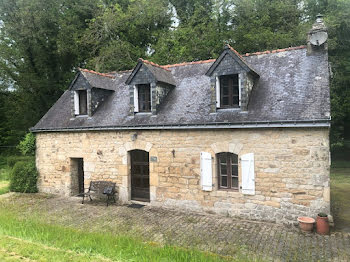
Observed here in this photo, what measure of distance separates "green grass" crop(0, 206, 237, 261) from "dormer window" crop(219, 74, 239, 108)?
16.8ft

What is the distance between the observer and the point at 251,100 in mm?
9148

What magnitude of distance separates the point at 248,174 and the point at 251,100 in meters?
2.51

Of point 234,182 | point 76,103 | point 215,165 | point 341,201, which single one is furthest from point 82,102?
point 341,201

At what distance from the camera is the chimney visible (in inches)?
363

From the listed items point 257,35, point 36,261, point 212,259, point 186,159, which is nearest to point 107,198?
point 186,159

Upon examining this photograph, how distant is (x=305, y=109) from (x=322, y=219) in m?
3.12

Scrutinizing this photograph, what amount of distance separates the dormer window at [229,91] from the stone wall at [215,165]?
1.13 metres

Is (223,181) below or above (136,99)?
below

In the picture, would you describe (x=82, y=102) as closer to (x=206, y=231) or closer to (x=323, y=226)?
(x=206, y=231)

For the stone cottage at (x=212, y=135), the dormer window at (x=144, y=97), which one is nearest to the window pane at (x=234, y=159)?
the stone cottage at (x=212, y=135)

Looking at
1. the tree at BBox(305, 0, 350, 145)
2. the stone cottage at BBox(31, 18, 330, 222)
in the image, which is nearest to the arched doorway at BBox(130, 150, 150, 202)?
the stone cottage at BBox(31, 18, 330, 222)

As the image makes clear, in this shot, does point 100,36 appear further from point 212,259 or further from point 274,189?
point 212,259

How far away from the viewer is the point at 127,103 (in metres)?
11.9

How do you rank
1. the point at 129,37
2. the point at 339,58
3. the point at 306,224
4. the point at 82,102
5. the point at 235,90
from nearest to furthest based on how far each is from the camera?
1. the point at 306,224
2. the point at 235,90
3. the point at 82,102
4. the point at 339,58
5. the point at 129,37
